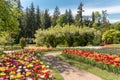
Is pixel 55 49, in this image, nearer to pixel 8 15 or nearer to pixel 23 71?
pixel 8 15

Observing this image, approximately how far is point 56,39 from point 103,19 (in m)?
60.7

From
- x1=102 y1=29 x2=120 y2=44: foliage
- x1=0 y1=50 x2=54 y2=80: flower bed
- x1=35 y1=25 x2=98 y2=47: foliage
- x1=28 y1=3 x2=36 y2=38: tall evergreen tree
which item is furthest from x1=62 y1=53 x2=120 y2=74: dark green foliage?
x1=28 y1=3 x2=36 y2=38: tall evergreen tree

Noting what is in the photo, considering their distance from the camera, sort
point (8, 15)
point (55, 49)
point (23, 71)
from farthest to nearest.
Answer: point (55, 49) < point (8, 15) < point (23, 71)

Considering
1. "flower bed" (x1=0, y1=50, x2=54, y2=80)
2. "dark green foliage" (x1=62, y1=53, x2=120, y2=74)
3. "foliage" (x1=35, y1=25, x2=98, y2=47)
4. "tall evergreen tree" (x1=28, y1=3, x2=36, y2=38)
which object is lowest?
"dark green foliage" (x1=62, y1=53, x2=120, y2=74)

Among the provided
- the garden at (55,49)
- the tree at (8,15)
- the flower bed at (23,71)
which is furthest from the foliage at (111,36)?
the flower bed at (23,71)

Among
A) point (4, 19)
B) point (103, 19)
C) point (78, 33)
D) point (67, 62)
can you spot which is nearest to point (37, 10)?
point (103, 19)

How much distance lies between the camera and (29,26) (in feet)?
269

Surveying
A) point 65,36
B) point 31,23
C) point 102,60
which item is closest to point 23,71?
point 102,60

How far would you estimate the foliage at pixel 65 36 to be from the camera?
136 ft

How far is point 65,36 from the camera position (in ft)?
143

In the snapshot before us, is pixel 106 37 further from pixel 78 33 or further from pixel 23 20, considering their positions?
pixel 23 20

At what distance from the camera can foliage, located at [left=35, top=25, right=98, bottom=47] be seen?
1626 inches

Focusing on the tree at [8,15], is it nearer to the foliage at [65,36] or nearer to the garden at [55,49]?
the garden at [55,49]

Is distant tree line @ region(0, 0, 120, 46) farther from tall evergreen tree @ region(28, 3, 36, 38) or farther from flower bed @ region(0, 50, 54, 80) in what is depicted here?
flower bed @ region(0, 50, 54, 80)
